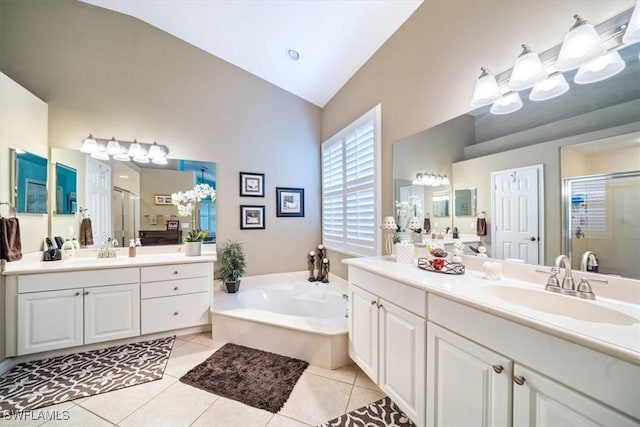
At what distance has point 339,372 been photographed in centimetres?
207

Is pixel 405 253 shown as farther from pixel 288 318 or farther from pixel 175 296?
pixel 175 296

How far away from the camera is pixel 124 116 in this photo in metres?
2.89

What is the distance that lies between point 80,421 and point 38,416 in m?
0.30

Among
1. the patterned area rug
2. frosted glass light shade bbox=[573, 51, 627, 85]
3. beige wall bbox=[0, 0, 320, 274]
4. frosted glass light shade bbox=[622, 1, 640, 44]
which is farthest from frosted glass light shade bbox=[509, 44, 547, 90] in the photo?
beige wall bbox=[0, 0, 320, 274]

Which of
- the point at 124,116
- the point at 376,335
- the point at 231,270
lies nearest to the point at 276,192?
the point at 231,270

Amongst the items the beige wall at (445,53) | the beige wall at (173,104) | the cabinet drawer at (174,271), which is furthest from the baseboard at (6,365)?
the beige wall at (445,53)

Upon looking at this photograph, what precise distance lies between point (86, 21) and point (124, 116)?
103 centimetres

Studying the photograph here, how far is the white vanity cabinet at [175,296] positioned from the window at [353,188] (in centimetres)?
164

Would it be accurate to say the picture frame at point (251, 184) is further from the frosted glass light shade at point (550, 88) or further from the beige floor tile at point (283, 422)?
the frosted glass light shade at point (550, 88)

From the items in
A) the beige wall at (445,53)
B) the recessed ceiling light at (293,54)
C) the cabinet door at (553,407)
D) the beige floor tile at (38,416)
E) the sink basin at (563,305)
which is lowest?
the beige floor tile at (38,416)

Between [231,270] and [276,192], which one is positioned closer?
[231,270]

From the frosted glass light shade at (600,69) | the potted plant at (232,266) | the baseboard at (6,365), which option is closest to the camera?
the frosted glass light shade at (600,69)

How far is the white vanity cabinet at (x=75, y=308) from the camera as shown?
83.4 inches

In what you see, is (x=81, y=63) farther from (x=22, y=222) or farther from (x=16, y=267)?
(x=16, y=267)
